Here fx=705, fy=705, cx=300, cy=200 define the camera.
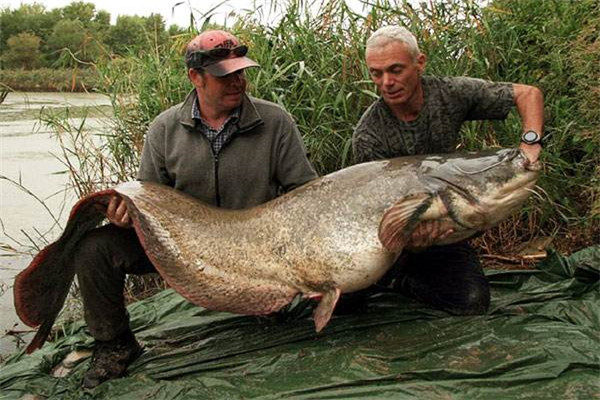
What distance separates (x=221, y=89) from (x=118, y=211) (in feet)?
2.19

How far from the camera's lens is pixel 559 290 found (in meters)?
3.15

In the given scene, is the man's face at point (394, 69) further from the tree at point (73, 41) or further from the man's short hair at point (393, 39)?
the tree at point (73, 41)

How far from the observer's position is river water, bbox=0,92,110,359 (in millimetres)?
4477

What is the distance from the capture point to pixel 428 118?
10.2 feet

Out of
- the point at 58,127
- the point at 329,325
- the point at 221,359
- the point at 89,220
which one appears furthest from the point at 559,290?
the point at 58,127

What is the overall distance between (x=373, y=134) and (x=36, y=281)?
153 centimetres

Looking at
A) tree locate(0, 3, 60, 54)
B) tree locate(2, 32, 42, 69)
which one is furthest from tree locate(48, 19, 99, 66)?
tree locate(0, 3, 60, 54)

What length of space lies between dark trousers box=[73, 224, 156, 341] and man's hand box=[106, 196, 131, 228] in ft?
0.40

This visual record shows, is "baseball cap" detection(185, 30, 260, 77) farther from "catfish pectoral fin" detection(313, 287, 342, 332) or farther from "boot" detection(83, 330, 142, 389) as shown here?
"boot" detection(83, 330, 142, 389)

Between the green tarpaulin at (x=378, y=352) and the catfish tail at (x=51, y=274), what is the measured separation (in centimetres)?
28

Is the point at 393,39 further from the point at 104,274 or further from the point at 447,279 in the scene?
the point at 104,274

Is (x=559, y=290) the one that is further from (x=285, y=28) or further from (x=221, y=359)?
(x=285, y=28)

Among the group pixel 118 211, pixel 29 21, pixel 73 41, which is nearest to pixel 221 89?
pixel 118 211

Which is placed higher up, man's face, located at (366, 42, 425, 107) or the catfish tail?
man's face, located at (366, 42, 425, 107)
